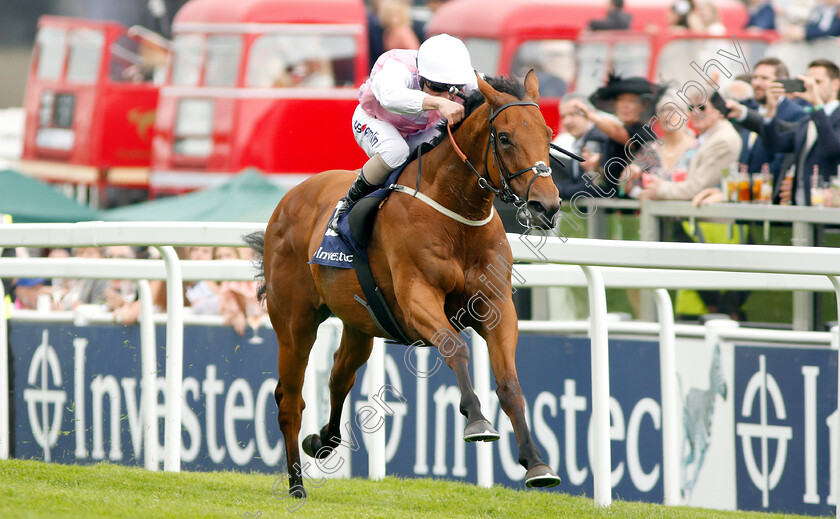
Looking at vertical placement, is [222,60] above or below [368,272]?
above

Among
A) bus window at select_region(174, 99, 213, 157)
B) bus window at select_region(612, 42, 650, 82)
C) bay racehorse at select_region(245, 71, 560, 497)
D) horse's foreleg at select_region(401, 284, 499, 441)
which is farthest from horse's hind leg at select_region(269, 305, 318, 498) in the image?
bus window at select_region(174, 99, 213, 157)

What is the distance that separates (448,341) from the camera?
15.0ft

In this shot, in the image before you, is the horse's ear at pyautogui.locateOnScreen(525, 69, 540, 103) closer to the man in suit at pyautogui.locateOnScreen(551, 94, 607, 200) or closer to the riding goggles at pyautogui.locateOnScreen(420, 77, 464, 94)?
the riding goggles at pyautogui.locateOnScreen(420, 77, 464, 94)

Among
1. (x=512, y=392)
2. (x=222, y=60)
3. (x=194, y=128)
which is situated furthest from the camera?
(x=194, y=128)

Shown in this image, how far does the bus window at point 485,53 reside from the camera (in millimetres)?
12719

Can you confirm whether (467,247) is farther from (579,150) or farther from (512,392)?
(579,150)

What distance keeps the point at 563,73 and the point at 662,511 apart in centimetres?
767

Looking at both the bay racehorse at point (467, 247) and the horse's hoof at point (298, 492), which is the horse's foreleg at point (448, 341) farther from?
the horse's hoof at point (298, 492)

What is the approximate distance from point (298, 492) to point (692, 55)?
5496mm

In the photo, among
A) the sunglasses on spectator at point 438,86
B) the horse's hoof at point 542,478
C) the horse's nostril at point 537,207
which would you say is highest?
the sunglasses on spectator at point 438,86

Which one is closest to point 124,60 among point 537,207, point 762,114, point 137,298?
point 137,298

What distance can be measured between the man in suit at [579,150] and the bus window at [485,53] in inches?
176

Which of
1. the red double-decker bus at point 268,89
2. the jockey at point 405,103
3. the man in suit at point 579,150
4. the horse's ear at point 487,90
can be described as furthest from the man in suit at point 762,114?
the red double-decker bus at point 268,89

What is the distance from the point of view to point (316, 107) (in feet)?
42.9
